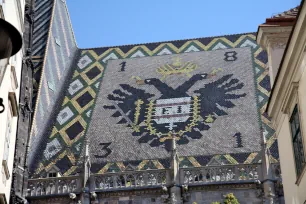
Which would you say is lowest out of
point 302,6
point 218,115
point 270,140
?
point 302,6

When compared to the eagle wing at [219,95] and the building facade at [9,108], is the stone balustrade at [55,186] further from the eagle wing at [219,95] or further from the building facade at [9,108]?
the building facade at [9,108]

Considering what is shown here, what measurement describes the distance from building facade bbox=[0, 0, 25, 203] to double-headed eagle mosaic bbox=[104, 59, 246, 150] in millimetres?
6616

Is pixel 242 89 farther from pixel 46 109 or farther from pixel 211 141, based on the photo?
pixel 46 109

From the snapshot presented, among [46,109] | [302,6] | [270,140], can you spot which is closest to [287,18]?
[302,6]

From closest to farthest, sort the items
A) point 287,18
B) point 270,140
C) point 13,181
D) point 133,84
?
point 287,18 → point 13,181 → point 270,140 → point 133,84

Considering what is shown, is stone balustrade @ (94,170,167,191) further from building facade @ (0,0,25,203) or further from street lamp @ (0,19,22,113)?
street lamp @ (0,19,22,113)

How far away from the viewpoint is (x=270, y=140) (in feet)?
49.4

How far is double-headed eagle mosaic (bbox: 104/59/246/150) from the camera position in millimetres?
15883

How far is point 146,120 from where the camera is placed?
645 inches

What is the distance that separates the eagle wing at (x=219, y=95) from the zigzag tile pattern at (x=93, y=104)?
64 centimetres

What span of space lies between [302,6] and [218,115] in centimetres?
1043

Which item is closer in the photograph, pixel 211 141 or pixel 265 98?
pixel 211 141

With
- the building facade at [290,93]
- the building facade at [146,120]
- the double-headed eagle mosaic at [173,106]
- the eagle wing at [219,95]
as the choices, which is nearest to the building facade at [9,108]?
the building facade at [146,120]

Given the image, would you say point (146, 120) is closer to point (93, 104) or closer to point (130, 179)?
point (93, 104)
